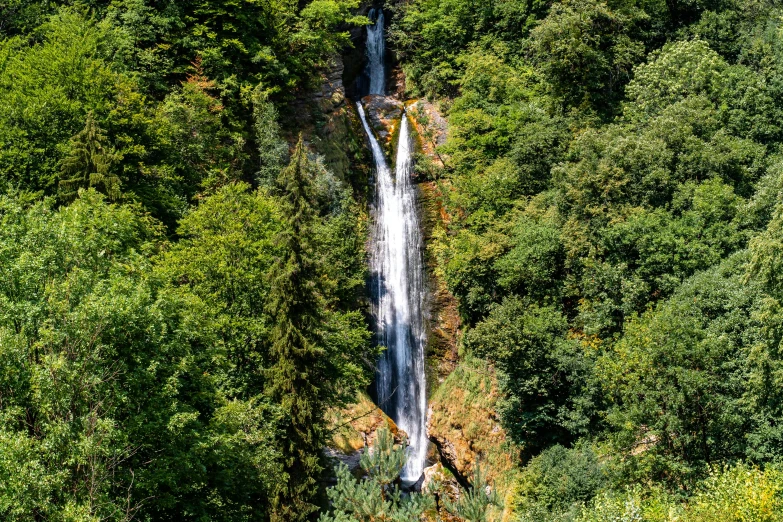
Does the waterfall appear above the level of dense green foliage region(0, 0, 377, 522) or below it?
above

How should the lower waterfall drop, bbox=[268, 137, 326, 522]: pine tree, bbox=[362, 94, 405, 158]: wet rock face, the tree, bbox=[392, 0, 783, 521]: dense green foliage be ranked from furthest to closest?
bbox=[362, 94, 405, 158]: wet rock face, the lower waterfall drop, bbox=[268, 137, 326, 522]: pine tree, bbox=[392, 0, 783, 521]: dense green foliage, the tree

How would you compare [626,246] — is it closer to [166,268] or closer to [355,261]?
[355,261]

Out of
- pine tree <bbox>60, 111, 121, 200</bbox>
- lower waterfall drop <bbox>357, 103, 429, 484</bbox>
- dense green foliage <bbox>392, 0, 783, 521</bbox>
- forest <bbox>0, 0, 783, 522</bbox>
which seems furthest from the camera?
lower waterfall drop <bbox>357, 103, 429, 484</bbox>

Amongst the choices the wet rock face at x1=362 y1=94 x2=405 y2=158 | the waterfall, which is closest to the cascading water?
the wet rock face at x1=362 y1=94 x2=405 y2=158

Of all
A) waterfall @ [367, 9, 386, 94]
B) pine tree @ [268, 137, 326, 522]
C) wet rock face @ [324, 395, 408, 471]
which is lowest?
wet rock face @ [324, 395, 408, 471]

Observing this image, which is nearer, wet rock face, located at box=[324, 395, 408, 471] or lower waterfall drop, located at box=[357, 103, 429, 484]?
wet rock face, located at box=[324, 395, 408, 471]

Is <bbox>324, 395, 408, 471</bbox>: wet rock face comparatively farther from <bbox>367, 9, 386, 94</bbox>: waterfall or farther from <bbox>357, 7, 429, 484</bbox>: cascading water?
<bbox>367, 9, 386, 94</bbox>: waterfall
